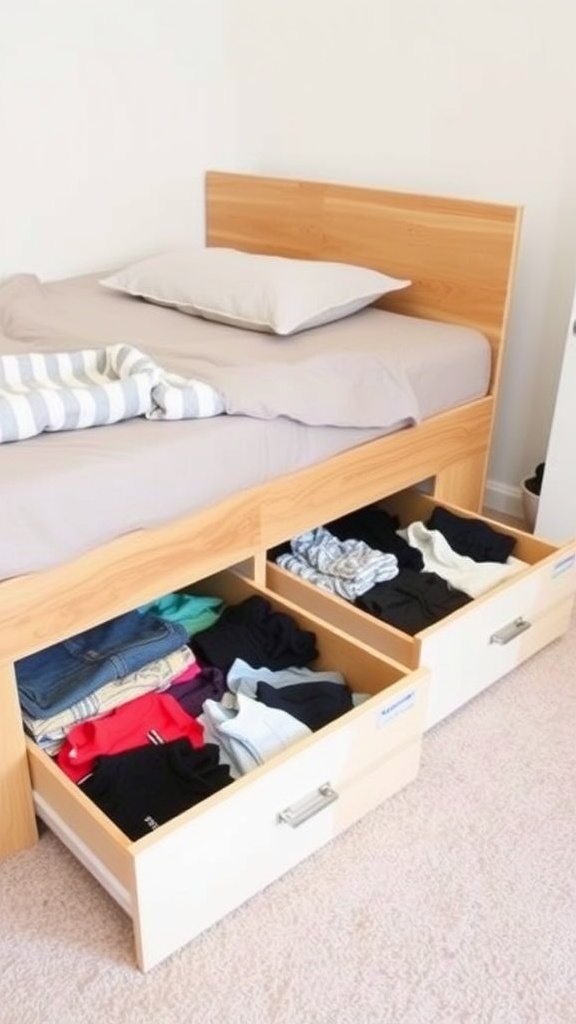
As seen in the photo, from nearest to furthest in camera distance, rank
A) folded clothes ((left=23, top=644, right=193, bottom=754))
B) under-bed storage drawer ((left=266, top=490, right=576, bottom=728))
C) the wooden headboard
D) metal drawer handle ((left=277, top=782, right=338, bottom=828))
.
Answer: metal drawer handle ((left=277, top=782, right=338, bottom=828)) → folded clothes ((left=23, top=644, right=193, bottom=754)) → under-bed storage drawer ((left=266, top=490, right=576, bottom=728)) → the wooden headboard

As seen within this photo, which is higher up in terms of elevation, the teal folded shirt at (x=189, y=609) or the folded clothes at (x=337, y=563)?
the folded clothes at (x=337, y=563)

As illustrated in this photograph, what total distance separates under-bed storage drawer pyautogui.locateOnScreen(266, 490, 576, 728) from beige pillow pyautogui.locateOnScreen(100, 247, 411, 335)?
0.61m

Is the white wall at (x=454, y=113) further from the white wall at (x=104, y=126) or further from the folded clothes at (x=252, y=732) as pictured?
the folded clothes at (x=252, y=732)

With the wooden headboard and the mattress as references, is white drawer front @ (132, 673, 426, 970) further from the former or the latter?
the wooden headboard

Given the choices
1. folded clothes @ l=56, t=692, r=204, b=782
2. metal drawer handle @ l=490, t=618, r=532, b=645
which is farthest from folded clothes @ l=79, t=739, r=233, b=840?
metal drawer handle @ l=490, t=618, r=532, b=645

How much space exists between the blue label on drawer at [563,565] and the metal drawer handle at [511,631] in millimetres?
116

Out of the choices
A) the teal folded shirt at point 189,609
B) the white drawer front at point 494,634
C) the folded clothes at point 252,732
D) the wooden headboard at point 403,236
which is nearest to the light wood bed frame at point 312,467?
the wooden headboard at point 403,236

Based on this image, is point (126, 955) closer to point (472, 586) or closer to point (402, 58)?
point (472, 586)

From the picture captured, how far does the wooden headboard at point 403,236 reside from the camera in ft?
6.58

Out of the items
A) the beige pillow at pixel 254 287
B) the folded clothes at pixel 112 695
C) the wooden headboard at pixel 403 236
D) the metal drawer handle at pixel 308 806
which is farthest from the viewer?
the wooden headboard at pixel 403 236

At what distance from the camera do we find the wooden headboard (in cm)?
201

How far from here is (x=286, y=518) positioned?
1.62 metres

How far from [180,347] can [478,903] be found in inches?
46.1

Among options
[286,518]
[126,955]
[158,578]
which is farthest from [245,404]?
[126,955]
